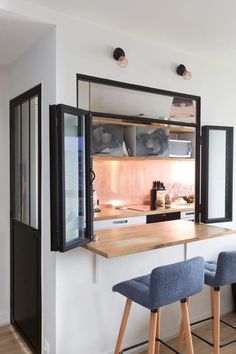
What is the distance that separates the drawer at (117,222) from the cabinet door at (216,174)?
1025mm

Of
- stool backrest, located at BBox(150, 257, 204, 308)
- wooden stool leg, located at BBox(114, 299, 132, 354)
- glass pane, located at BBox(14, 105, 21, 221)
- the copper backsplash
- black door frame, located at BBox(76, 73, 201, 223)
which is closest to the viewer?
stool backrest, located at BBox(150, 257, 204, 308)

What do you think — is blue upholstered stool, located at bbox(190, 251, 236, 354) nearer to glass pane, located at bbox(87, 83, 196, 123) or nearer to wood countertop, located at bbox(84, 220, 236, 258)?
wood countertop, located at bbox(84, 220, 236, 258)

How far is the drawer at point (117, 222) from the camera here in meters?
3.70

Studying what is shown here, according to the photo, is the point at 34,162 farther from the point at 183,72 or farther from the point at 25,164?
the point at 183,72

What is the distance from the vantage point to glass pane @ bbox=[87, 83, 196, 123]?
283 centimetres

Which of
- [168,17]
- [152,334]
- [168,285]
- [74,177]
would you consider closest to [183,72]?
[168,17]

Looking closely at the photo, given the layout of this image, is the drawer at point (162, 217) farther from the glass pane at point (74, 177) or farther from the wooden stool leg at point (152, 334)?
the wooden stool leg at point (152, 334)

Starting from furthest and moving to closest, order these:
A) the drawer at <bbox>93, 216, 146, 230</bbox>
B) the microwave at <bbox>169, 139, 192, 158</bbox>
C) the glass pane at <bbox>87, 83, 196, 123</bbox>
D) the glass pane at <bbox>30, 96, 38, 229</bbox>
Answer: the microwave at <bbox>169, 139, 192, 158</bbox>
the drawer at <bbox>93, 216, 146, 230</bbox>
the glass pane at <bbox>87, 83, 196, 123</bbox>
the glass pane at <bbox>30, 96, 38, 229</bbox>

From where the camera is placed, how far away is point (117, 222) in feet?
12.7

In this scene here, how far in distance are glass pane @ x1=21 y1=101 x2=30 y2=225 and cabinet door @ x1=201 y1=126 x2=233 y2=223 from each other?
5.37 feet

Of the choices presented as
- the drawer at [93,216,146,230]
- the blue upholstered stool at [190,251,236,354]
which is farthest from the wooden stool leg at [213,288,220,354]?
the drawer at [93,216,146,230]

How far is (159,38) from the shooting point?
8.99 feet

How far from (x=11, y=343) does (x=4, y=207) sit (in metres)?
1.22

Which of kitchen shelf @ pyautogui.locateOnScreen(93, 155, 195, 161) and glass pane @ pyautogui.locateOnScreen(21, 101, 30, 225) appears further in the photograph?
kitchen shelf @ pyautogui.locateOnScreen(93, 155, 195, 161)
